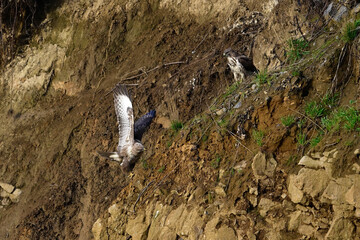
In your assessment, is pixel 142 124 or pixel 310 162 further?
pixel 142 124

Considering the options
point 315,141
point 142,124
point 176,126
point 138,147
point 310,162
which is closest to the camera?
point 310,162

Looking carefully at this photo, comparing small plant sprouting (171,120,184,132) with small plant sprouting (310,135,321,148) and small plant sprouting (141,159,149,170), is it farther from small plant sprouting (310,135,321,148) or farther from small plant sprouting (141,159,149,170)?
small plant sprouting (310,135,321,148)

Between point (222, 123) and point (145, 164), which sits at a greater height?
point (222, 123)

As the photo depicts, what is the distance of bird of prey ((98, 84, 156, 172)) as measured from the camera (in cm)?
761

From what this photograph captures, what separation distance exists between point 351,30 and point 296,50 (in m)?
1.05

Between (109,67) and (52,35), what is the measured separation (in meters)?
2.55

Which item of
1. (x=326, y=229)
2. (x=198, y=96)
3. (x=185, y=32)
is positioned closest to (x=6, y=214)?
(x=198, y=96)

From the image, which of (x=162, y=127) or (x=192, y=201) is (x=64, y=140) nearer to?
(x=162, y=127)

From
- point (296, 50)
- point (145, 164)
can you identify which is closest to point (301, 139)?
point (296, 50)

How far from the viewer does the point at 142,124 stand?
26.5ft

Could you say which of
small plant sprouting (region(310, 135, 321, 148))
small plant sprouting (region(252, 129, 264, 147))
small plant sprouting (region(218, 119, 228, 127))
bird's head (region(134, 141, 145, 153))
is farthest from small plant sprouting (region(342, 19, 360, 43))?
bird's head (region(134, 141, 145, 153))

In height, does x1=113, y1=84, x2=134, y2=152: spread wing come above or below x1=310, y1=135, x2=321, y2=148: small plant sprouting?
below

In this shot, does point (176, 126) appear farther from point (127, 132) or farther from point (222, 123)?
point (222, 123)

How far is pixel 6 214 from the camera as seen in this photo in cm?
924
